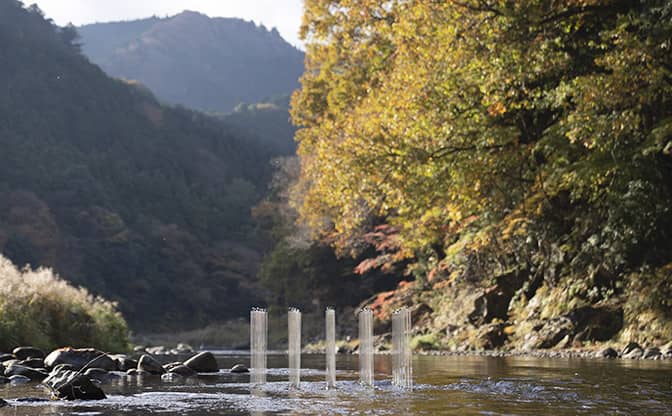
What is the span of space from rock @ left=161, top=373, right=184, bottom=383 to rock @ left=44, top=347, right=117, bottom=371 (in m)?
0.96

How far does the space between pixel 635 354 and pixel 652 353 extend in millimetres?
343

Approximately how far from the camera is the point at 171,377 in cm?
1169

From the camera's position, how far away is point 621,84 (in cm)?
1323

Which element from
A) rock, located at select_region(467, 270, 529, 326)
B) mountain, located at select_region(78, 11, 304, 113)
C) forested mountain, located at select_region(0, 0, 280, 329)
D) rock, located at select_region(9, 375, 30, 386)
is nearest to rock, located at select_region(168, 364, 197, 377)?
rock, located at select_region(9, 375, 30, 386)

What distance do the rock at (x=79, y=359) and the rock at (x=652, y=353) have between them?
9104 millimetres

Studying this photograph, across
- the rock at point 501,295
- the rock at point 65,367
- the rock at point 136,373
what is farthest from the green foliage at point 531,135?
the rock at point 65,367

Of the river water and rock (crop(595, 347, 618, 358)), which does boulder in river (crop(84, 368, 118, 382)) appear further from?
rock (crop(595, 347, 618, 358))

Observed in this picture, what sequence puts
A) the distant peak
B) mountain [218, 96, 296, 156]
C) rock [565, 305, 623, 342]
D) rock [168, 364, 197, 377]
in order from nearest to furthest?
rock [168, 364, 197, 377] < rock [565, 305, 623, 342] < mountain [218, 96, 296, 156] < the distant peak

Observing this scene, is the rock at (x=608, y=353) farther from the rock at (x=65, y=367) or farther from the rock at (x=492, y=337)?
the rock at (x=65, y=367)

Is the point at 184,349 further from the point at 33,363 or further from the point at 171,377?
the point at 171,377

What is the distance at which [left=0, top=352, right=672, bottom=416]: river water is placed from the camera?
714 centimetres

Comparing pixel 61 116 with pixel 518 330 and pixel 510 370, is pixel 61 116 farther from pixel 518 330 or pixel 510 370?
pixel 510 370

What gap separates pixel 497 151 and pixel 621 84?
4.20 metres

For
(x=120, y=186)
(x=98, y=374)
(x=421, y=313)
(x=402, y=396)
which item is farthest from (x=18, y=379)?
(x=120, y=186)
